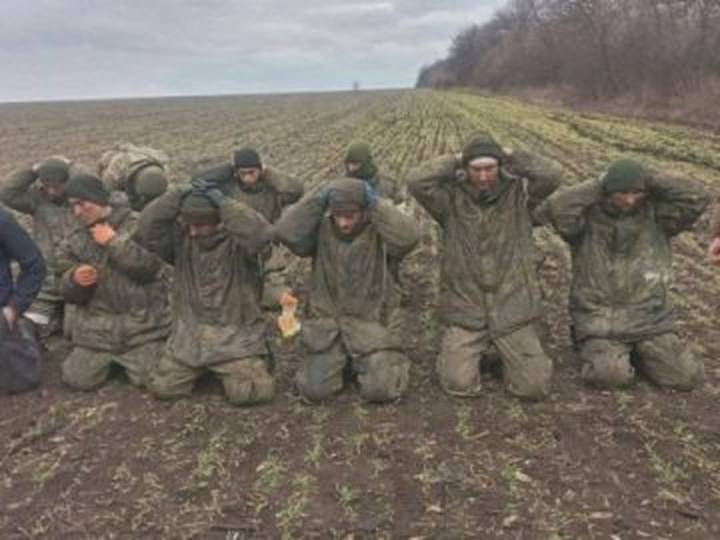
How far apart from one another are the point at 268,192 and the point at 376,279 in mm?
2192

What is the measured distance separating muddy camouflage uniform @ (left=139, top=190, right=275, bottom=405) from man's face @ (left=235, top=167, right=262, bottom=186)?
1729 millimetres

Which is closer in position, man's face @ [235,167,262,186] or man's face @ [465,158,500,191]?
man's face @ [465,158,500,191]

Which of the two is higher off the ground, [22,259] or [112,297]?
[22,259]

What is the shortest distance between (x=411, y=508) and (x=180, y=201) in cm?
255

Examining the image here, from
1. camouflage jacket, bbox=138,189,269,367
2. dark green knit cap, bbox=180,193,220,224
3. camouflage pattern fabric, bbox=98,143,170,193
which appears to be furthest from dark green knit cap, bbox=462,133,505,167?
camouflage pattern fabric, bbox=98,143,170,193

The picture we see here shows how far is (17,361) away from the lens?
627 centimetres

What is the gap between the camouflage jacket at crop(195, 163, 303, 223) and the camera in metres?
7.97

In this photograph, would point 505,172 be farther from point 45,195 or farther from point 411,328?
point 45,195

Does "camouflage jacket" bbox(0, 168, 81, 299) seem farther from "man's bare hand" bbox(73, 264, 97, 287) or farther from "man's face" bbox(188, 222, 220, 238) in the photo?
"man's face" bbox(188, 222, 220, 238)

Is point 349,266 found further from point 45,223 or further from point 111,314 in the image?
point 45,223

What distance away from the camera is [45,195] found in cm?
741

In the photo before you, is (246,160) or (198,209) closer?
→ (198,209)

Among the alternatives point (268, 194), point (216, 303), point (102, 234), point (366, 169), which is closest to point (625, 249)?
point (366, 169)

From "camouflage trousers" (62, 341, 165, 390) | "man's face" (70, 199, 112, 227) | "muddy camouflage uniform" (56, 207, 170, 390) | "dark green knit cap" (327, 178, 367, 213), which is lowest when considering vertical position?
"camouflage trousers" (62, 341, 165, 390)
